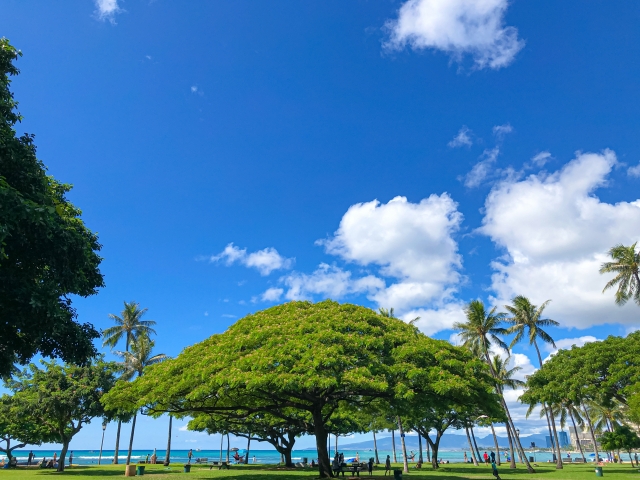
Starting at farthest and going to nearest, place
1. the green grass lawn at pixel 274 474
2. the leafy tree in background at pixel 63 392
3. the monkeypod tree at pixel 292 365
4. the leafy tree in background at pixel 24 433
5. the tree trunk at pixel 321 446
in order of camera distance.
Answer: the leafy tree in background at pixel 24 433 < the leafy tree in background at pixel 63 392 < the green grass lawn at pixel 274 474 < the tree trunk at pixel 321 446 < the monkeypod tree at pixel 292 365

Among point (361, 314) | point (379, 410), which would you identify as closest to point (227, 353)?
point (361, 314)

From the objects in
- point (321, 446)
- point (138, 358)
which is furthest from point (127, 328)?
point (321, 446)

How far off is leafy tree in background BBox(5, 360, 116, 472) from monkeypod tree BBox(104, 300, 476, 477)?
12.2 metres

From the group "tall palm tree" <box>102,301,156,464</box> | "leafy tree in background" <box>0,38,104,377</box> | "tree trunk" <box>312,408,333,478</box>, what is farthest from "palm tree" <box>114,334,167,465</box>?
"leafy tree in background" <box>0,38,104,377</box>

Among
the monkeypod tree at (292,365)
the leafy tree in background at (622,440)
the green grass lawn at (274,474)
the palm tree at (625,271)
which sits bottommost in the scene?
the green grass lawn at (274,474)

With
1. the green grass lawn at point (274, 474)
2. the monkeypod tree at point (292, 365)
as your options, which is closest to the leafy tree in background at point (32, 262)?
the monkeypod tree at point (292, 365)

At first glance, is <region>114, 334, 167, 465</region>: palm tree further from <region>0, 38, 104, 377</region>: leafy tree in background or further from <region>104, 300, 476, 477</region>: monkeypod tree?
<region>0, 38, 104, 377</region>: leafy tree in background

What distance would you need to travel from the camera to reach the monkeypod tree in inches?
717

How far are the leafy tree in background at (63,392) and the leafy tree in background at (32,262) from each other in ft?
79.5

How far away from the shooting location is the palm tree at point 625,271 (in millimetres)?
35844

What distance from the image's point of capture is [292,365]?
18.8 m

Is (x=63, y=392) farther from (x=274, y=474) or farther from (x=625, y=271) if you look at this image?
(x=625, y=271)

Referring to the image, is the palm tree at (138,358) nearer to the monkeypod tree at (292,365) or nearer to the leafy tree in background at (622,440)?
the monkeypod tree at (292,365)

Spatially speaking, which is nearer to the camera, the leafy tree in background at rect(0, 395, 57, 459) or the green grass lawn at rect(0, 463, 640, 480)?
the green grass lawn at rect(0, 463, 640, 480)
